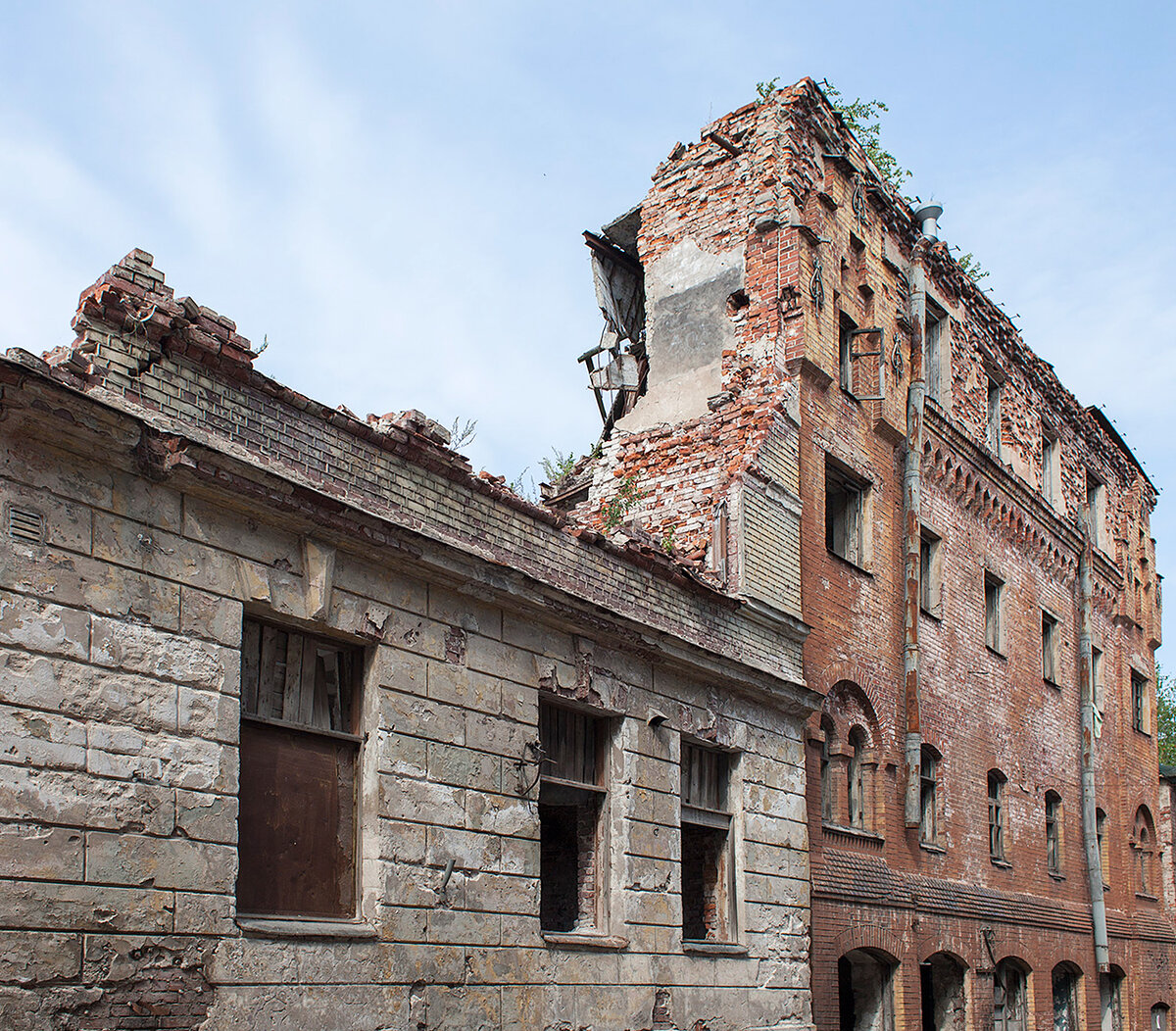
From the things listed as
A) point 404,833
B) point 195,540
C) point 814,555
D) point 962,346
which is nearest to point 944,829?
point 814,555

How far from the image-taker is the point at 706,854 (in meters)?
12.9

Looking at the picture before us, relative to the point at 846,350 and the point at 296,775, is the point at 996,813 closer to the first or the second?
the point at 846,350

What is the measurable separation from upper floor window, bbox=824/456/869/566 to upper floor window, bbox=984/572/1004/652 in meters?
4.39

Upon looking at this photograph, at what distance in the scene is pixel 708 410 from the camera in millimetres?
16016

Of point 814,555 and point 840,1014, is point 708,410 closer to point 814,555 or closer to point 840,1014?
point 814,555

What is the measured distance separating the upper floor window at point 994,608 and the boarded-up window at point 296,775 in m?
13.6

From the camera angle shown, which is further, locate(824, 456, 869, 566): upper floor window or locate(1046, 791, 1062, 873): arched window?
locate(1046, 791, 1062, 873): arched window

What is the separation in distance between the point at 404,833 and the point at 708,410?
8.04 metres

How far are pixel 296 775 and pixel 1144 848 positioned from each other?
21.6 meters

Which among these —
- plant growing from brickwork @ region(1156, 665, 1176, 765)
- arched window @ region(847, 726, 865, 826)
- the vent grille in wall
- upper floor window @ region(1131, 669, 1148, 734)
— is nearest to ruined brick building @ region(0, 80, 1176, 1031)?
the vent grille in wall

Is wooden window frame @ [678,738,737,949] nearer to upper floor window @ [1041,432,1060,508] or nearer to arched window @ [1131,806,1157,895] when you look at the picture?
upper floor window @ [1041,432,1060,508]

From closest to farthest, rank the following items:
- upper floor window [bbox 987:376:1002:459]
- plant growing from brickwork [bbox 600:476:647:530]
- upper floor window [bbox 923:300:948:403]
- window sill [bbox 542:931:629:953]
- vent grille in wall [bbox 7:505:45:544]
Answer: vent grille in wall [bbox 7:505:45:544]
window sill [bbox 542:931:629:953]
plant growing from brickwork [bbox 600:476:647:530]
upper floor window [bbox 923:300:948:403]
upper floor window [bbox 987:376:1002:459]

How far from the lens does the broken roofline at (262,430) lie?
7898 millimetres

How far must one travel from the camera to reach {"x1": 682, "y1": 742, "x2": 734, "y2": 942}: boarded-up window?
12.7 metres
